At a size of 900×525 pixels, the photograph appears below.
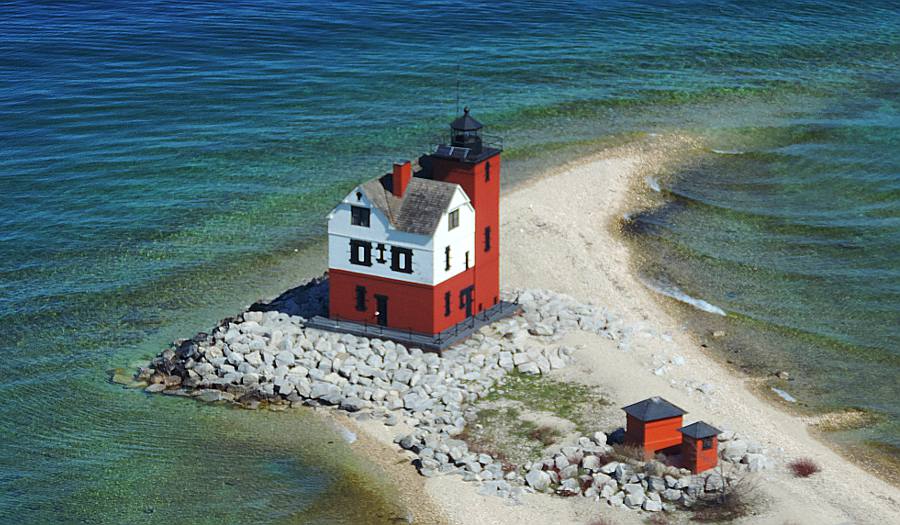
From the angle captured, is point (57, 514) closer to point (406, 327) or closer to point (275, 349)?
point (275, 349)

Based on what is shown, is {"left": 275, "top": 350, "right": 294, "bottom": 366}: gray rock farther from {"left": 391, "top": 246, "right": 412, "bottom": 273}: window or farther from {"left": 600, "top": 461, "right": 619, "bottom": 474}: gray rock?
{"left": 600, "top": 461, "right": 619, "bottom": 474}: gray rock

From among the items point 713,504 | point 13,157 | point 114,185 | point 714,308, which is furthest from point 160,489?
point 13,157

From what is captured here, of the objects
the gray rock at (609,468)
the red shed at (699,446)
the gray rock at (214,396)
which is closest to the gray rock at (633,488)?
the gray rock at (609,468)

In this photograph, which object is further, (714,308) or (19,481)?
(714,308)

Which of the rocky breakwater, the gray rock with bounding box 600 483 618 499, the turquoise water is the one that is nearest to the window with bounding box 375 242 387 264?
the turquoise water

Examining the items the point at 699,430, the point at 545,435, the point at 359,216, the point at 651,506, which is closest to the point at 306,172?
the point at 359,216

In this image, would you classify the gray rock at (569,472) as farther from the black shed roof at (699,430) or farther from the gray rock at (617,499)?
the black shed roof at (699,430)
